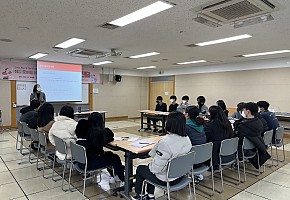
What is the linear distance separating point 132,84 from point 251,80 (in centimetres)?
595

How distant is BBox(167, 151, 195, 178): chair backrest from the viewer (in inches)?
88.3

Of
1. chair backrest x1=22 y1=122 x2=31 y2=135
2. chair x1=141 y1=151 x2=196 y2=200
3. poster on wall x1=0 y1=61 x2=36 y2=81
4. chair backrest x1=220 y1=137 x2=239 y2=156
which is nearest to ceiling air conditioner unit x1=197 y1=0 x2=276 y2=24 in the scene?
chair backrest x1=220 y1=137 x2=239 y2=156

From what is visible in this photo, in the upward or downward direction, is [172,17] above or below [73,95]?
above

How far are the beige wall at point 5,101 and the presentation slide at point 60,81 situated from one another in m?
1.13

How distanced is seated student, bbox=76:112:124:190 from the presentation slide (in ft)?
20.4

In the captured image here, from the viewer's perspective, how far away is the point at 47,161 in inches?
174

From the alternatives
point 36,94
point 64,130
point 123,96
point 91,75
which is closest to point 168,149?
point 64,130

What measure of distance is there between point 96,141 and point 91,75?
7.83 meters

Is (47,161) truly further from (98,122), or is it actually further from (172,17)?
(172,17)

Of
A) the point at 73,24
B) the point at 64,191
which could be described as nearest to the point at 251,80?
the point at 73,24

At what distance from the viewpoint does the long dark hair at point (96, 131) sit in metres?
2.82

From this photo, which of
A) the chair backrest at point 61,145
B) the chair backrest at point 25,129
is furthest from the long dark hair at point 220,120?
the chair backrest at point 25,129

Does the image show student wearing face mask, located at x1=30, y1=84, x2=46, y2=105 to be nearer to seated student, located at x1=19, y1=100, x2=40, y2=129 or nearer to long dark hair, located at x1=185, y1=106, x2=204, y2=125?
seated student, located at x1=19, y1=100, x2=40, y2=129

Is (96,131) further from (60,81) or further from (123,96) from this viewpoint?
Answer: (123,96)
